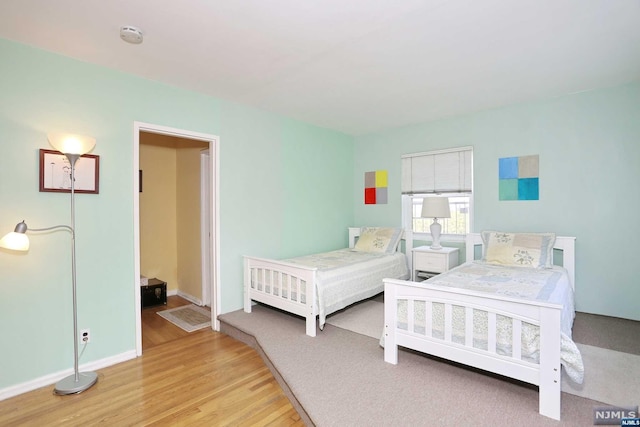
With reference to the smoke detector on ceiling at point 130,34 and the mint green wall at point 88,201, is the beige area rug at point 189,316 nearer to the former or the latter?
the mint green wall at point 88,201

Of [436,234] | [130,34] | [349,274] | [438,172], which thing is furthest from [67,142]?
[438,172]

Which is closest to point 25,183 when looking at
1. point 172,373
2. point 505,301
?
point 172,373

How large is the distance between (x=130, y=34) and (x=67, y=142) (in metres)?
0.88

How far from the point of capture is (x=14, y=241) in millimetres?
1954

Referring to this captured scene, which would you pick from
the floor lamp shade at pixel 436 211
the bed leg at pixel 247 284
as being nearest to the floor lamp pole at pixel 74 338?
the bed leg at pixel 247 284

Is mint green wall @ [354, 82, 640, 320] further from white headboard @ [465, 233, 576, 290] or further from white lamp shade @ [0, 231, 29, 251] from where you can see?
white lamp shade @ [0, 231, 29, 251]

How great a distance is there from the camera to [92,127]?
251 centimetres

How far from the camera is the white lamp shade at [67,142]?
2203mm

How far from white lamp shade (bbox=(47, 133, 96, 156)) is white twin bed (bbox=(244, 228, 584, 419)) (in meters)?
1.77

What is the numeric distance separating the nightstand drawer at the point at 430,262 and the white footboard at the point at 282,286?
1.66 m

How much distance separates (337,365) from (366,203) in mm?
2977

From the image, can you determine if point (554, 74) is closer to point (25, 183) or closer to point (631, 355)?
point (631, 355)

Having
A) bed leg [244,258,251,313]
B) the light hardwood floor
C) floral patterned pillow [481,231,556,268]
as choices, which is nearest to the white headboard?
floral patterned pillow [481,231,556,268]

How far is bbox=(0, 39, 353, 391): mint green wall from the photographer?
2.19 meters
